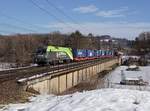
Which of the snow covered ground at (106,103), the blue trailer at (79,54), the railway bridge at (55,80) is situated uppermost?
the blue trailer at (79,54)

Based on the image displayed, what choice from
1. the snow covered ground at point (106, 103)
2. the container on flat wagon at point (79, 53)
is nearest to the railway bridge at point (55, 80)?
the container on flat wagon at point (79, 53)

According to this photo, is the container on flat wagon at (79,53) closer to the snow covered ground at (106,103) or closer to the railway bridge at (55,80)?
the railway bridge at (55,80)

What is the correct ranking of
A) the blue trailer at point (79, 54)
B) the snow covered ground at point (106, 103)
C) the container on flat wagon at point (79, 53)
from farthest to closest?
the blue trailer at point (79, 54) < the container on flat wagon at point (79, 53) < the snow covered ground at point (106, 103)

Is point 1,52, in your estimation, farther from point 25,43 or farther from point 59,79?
point 59,79

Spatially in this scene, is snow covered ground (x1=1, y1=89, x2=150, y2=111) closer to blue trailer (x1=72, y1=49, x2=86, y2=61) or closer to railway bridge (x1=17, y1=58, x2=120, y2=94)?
railway bridge (x1=17, y1=58, x2=120, y2=94)

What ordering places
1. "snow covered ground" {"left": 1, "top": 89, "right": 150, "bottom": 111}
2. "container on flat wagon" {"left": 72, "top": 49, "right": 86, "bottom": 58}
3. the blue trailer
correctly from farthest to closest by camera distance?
the blue trailer < "container on flat wagon" {"left": 72, "top": 49, "right": 86, "bottom": 58} < "snow covered ground" {"left": 1, "top": 89, "right": 150, "bottom": 111}

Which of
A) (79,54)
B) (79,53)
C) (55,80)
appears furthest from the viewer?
(79,54)

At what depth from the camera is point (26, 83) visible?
2933 cm

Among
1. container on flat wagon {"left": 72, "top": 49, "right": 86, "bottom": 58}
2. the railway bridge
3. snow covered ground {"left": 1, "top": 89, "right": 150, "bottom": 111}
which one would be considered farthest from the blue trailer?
snow covered ground {"left": 1, "top": 89, "right": 150, "bottom": 111}

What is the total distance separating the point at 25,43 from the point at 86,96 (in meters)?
129

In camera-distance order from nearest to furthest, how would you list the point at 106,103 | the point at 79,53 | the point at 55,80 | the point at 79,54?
the point at 106,103 < the point at 55,80 < the point at 79,53 < the point at 79,54

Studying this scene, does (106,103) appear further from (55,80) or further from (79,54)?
(79,54)

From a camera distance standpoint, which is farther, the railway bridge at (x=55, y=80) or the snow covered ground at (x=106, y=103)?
the railway bridge at (x=55, y=80)

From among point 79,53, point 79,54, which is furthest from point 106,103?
point 79,54
